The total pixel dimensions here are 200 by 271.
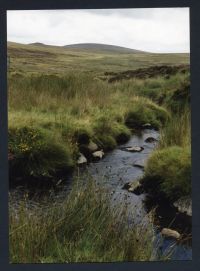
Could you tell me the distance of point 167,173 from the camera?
4594 mm

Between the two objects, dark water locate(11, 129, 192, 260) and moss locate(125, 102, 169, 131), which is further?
moss locate(125, 102, 169, 131)

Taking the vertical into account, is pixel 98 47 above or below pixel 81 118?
above

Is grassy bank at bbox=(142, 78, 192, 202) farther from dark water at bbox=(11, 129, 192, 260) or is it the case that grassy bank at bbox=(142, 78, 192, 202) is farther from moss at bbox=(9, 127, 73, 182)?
moss at bbox=(9, 127, 73, 182)

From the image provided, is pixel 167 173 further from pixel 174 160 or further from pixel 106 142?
pixel 106 142

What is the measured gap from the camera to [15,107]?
4.52 m

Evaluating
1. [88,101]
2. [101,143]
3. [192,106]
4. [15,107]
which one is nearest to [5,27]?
[15,107]

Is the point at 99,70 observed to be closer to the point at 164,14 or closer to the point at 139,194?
the point at 164,14

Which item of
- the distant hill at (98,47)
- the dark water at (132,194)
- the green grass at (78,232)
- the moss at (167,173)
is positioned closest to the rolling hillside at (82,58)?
the distant hill at (98,47)

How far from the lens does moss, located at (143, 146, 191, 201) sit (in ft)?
14.8

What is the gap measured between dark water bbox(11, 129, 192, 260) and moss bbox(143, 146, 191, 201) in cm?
8

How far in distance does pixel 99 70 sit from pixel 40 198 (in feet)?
4.00

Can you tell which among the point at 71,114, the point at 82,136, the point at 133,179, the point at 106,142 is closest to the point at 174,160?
the point at 133,179

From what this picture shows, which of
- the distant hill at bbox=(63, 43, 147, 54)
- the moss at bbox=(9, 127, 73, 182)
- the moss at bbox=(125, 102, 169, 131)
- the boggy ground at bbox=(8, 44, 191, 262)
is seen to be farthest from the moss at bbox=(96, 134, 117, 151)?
the distant hill at bbox=(63, 43, 147, 54)

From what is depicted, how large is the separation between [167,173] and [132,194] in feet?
1.13
